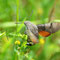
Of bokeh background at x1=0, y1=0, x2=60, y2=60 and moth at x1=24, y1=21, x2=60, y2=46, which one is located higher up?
moth at x1=24, y1=21, x2=60, y2=46

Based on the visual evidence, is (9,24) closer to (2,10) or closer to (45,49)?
(2,10)

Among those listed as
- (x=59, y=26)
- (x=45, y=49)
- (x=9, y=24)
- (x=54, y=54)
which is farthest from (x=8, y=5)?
(x=59, y=26)

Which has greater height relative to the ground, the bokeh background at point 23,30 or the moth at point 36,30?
the moth at point 36,30

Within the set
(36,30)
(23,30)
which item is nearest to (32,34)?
(36,30)

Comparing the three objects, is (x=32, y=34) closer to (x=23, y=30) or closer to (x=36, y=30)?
(x=36, y=30)
